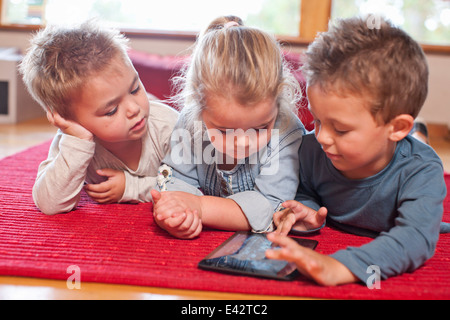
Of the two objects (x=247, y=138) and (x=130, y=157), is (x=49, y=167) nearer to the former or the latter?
(x=130, y=157)

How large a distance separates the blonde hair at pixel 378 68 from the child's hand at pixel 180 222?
13.1 inches

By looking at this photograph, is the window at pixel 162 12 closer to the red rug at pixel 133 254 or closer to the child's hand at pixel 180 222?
the red rug at pixel 133 254

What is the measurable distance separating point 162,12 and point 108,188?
1817 mm

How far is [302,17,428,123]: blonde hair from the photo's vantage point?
759 millimetres

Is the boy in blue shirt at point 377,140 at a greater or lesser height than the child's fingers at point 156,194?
greater

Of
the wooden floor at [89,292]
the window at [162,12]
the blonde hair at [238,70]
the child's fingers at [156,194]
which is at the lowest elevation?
the wooden floor at [89,292]

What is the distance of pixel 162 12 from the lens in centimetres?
265

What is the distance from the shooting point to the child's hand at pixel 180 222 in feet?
2.77

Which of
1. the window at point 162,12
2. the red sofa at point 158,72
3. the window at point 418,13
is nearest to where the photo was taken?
the red sofa at point 158,72

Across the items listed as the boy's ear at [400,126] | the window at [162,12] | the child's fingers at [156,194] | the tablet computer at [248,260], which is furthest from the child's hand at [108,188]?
the window at [162,12]

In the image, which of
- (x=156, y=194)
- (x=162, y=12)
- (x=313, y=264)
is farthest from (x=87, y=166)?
(x=162, y=12)

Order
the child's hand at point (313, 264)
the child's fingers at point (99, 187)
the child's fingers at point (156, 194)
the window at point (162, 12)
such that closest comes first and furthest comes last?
the child's hand at point (313, 264)
the child's fingers at point (156, 194)
the child's fingers at point (99, 187)
the window at point (162, 12)

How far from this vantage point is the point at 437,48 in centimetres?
229
